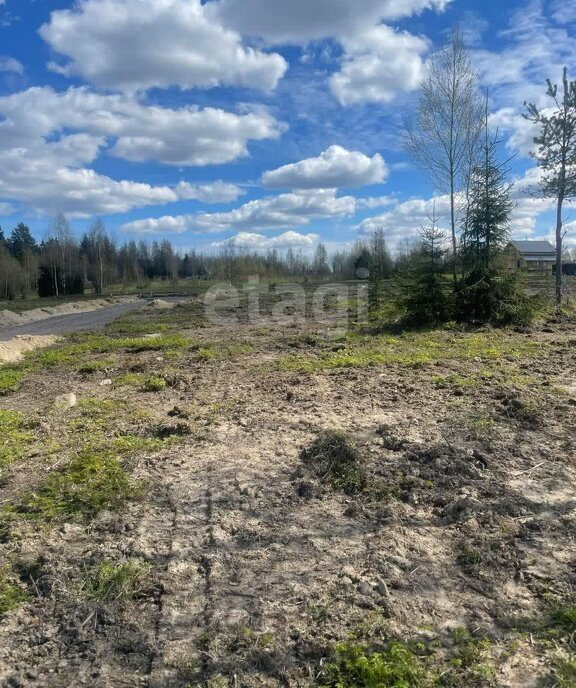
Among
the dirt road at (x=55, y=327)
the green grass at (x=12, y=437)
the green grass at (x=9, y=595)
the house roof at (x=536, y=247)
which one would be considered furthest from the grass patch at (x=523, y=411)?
the house roof at (x=536, y=247)

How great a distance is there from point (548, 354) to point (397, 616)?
776 cm

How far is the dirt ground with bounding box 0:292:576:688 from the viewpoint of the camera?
7.48ft

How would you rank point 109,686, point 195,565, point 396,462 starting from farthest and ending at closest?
1. point 396,462
2. point 195,565
3. point 109,686

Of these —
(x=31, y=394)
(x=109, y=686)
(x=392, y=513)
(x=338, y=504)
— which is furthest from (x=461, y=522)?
(x=31, y=394)

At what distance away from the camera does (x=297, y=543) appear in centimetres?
316

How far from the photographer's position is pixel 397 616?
2.47 metres

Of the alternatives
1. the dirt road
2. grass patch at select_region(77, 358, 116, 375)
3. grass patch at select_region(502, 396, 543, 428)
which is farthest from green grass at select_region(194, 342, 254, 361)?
the dirt road

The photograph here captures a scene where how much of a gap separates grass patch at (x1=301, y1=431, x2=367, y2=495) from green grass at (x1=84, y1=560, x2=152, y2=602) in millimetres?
1594

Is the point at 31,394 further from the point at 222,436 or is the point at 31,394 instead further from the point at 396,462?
the point at 396,462

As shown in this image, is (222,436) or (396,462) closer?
(396,462)

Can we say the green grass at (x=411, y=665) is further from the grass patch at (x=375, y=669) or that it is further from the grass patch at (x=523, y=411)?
the grass patch at (x=523, y=411)

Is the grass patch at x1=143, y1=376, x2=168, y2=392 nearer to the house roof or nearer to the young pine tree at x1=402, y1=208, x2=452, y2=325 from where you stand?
the young pine tree at x1=402, y1=208, x2=452, y2=325

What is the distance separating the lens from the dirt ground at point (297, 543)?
2.28 metres

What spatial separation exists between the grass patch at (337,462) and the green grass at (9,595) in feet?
7.08
